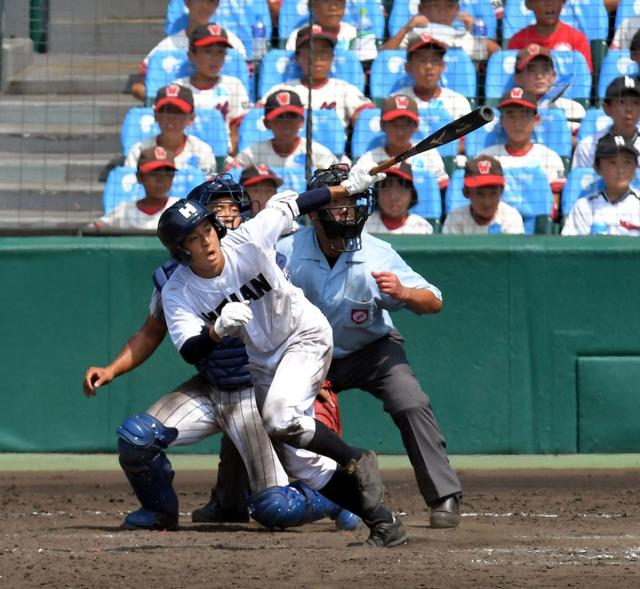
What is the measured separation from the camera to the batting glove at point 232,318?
4863 mm

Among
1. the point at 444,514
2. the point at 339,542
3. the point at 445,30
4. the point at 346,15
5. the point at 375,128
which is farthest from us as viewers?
the point at 346,15

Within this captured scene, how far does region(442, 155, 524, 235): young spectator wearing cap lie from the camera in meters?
7.48

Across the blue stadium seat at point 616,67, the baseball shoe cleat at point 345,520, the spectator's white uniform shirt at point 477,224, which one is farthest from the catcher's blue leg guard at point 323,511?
the blue stadium seat at point 616,67

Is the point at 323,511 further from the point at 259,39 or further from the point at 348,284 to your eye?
the point at 259,39

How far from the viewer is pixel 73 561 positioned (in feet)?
16.2

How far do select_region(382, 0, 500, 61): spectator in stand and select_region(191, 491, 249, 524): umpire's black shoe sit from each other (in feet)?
11.4

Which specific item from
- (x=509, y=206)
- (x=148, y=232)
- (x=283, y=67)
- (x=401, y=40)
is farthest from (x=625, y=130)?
(x=148, y=232)

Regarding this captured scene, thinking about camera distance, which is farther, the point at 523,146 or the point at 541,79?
the point at 541,79

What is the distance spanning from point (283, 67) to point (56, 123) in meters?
1.51

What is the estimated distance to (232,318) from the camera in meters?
4.86

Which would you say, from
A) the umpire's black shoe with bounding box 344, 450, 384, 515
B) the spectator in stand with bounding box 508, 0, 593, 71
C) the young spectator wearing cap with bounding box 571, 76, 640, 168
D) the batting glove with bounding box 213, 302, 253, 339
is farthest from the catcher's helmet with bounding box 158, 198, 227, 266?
the spectator in stand with bounding box 508, 0, 593, 71

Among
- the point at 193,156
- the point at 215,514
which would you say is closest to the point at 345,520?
the point at 215,514

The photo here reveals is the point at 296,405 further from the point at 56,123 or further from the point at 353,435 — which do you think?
the point at 56,123

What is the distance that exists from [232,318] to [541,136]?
3820mm
